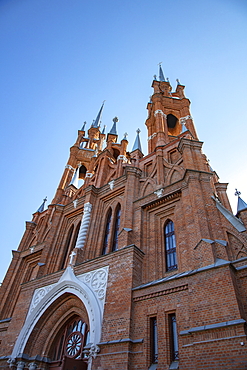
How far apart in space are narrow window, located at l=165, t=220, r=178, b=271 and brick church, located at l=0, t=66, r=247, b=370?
48 millimetres

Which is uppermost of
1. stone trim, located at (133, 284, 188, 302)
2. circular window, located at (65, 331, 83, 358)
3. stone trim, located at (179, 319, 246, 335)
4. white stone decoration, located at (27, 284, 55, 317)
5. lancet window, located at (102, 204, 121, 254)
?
lancet window, located at (102, 204, 121, 254)

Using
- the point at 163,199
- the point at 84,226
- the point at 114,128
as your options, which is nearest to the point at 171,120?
the point at 114,128

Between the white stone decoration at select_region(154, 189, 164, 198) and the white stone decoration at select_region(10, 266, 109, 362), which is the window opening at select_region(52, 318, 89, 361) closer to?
the white stone decoration at select_region(10, 266, 109, 362)

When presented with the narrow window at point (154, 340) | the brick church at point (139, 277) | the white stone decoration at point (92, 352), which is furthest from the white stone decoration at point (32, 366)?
the narrow window at point (154, 340)

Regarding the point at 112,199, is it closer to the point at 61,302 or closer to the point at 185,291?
the point at 61,302

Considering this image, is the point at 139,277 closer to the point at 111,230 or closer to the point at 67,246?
the point at 111,230

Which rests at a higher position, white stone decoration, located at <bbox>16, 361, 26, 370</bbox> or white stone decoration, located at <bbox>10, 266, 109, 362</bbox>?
white stone decoration, located at <bbox>10, 266, 109, 362</bbox>

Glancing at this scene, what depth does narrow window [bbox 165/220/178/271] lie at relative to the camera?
11.5m

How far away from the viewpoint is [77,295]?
12.2 meters

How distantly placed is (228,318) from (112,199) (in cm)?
993

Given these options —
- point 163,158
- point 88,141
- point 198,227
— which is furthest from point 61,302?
point 88,141

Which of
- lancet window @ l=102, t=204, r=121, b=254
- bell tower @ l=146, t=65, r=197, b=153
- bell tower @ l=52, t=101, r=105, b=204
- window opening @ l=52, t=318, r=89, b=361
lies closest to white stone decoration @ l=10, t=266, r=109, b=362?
window opening @ l=52, t=318, r=89, b=361

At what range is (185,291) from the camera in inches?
366

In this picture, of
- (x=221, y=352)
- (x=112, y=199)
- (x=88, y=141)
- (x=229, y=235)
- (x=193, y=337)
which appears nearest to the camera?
(x=221, y=352)
